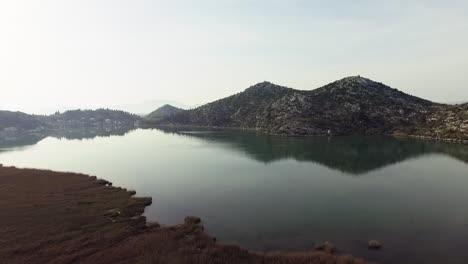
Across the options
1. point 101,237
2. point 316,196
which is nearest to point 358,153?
point 316,196

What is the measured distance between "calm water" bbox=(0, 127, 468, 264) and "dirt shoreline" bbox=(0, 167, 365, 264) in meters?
4.85

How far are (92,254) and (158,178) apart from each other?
207 ft

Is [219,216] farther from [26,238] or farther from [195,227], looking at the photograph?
[26,238]

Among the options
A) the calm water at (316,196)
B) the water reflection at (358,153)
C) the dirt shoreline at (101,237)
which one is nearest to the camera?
the dirt shoreline at (101,237)

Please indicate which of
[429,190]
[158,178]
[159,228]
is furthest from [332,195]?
[158,178]

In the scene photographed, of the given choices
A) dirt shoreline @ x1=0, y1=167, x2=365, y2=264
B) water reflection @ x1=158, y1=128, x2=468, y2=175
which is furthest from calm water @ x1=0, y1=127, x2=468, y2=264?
dirt shoreline @ x1=0, y1=167, x2=365, y2=264

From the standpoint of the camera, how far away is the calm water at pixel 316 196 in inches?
2144

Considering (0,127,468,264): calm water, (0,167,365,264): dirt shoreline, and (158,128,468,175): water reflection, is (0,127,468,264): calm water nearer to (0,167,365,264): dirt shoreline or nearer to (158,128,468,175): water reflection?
(158,128,468,175): water reflection

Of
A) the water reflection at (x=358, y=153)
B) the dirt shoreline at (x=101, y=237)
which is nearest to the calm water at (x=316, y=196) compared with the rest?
the water reflection at (x=358, y=153)

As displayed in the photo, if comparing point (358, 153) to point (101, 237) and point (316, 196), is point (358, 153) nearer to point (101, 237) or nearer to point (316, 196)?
point (316, 196)

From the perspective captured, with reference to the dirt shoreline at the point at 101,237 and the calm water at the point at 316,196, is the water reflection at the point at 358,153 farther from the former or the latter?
the dirt shoreline at the point at 101,237

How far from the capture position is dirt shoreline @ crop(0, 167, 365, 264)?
46.5 m

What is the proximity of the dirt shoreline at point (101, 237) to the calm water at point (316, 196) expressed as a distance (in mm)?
4851

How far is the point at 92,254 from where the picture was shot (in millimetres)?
47969
